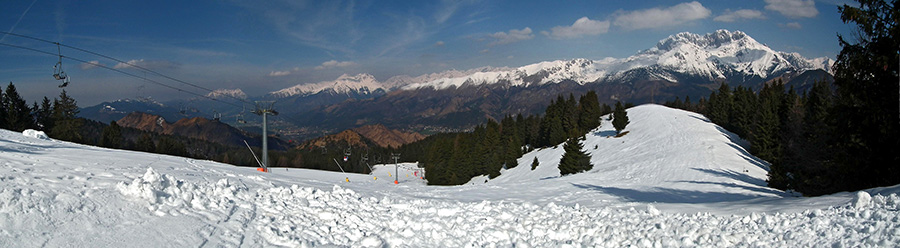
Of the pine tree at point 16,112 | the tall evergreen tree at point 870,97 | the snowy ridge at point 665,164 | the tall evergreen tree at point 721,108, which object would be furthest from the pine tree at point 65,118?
the tall evergreen tree at point 721,108

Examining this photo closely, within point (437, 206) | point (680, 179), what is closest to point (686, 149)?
point (680, 179)

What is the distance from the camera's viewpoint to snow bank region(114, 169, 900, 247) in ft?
31.1

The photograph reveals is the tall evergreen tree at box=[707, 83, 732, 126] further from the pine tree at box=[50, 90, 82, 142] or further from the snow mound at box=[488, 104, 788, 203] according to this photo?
the pine tree at box=[50, 90, 82, 142]

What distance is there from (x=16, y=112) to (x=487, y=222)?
9196 centimetres

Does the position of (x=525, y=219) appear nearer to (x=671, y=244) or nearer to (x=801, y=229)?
(x=671, y=244)

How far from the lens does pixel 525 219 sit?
518 inches

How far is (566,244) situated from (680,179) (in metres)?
26.9

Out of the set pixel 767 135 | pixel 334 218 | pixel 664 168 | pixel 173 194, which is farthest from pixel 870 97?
pixel 767 135

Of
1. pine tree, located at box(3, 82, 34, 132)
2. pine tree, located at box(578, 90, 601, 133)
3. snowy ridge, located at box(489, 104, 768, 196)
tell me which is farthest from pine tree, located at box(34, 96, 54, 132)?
pine tree, located at box(578, 90, 601, 133)

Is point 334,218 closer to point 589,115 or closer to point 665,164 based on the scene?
point 665,164

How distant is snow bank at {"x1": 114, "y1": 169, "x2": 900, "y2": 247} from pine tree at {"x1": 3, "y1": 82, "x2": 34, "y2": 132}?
83.1 metres

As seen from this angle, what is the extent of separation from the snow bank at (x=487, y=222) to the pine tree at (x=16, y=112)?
8308cm

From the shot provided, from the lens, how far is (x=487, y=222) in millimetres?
13000

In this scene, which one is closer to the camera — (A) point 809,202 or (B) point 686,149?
(A) point 809,202
